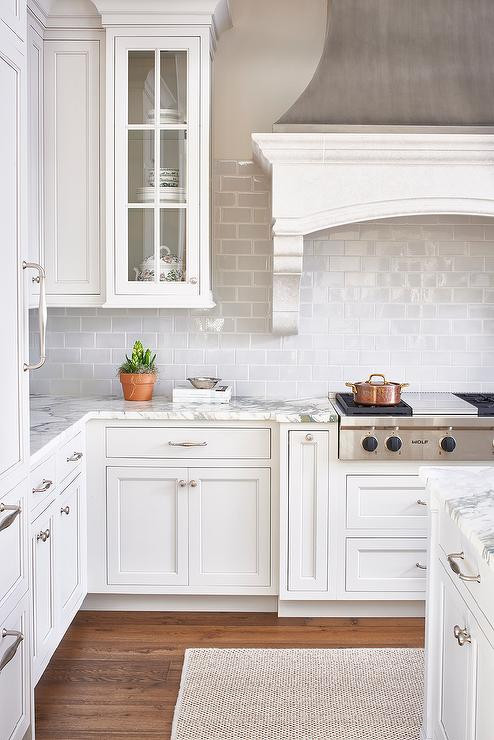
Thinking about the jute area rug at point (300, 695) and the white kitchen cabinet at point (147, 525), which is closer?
the jute area rug at point (300, 695)

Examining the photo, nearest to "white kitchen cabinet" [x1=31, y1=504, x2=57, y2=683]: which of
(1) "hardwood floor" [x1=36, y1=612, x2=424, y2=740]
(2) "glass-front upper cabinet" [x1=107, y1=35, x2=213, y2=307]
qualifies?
(1) "hardwood floor" [x1=36, y1=612, x2=424, y2=740]

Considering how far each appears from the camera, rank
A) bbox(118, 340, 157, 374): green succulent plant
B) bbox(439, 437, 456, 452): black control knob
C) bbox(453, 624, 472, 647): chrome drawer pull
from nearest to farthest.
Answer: bbox(453, 624, 472, 647): chrome drawer pull
bbox(439, 437, 456, 452): black control knob
bbox(118, 340, 157, 374): green succulent plant

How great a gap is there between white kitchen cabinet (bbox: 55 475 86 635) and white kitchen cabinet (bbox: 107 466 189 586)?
15cm

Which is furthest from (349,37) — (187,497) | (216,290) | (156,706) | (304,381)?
(156,706)

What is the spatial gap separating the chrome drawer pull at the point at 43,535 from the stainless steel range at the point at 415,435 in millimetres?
1254

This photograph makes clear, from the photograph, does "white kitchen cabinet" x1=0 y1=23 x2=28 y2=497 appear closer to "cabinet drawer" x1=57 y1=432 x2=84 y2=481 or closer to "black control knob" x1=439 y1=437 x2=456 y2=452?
"cabinet drawer" x1=57 y1=432 x2=84 y2=481

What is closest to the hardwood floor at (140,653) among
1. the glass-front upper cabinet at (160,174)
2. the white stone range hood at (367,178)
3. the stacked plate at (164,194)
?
the glass-front upper cabinet at (160,174)

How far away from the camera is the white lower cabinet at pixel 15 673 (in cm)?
217

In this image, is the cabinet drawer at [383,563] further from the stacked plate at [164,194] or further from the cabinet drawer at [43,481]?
the stacked plate at [164,194]

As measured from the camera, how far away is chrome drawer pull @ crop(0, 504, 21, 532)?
2119mm

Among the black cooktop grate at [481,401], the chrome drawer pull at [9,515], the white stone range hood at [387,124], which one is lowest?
the chrome drawer pull at [9,515]

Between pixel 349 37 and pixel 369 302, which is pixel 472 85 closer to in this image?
pixel 349 37

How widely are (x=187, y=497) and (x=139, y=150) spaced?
155 cm

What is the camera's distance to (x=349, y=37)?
3.57 meters
